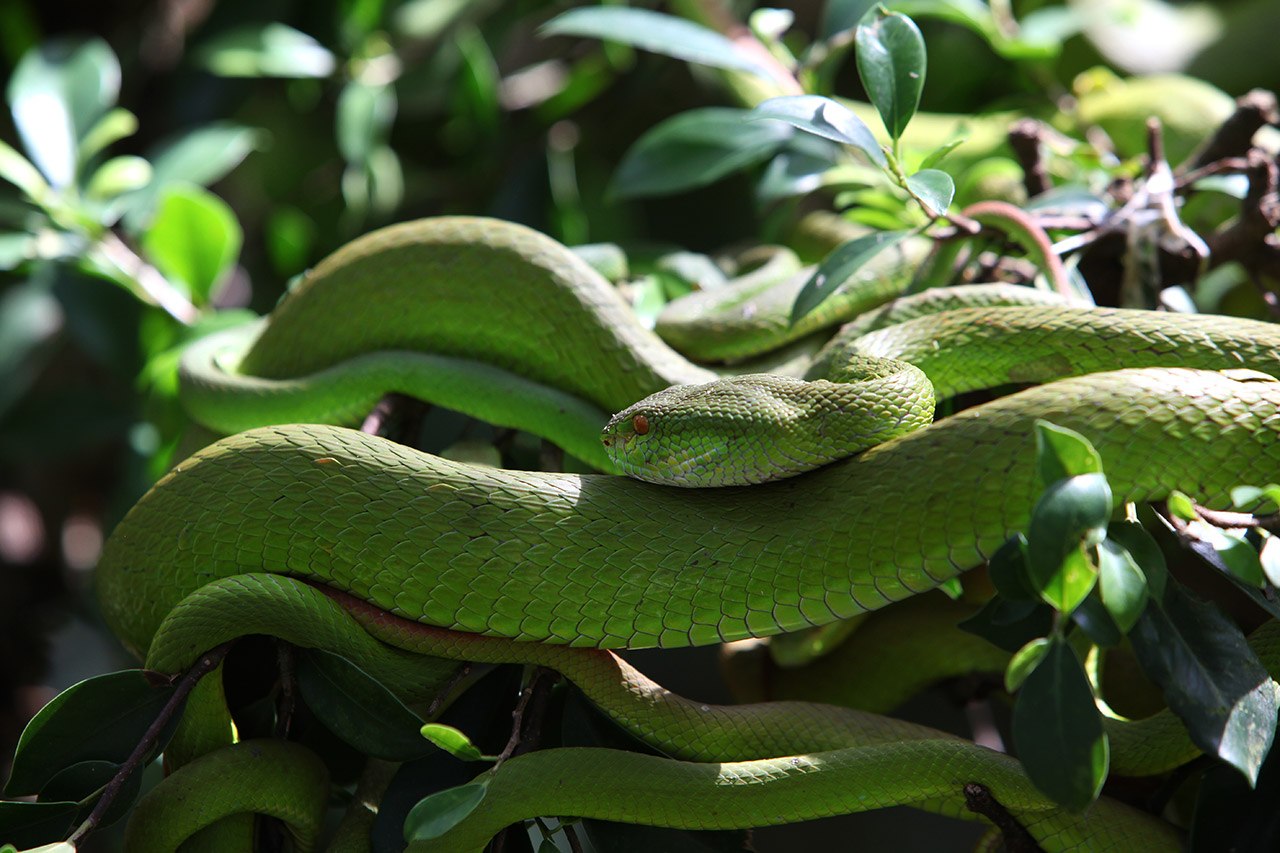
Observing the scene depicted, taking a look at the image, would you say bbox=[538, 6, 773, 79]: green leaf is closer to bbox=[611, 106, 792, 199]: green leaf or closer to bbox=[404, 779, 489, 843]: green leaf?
bbox=[611, 106, 792, 199]: green leaf

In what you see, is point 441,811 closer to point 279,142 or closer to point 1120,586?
point 1120,586

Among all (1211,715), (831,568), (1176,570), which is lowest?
(1176,570)

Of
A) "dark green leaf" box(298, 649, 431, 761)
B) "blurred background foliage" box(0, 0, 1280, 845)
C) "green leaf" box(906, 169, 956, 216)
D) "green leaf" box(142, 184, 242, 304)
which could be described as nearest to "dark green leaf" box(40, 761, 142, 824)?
"dark green leaf" box(298, 649, 431, 761)

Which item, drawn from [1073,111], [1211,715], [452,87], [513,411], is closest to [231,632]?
[513,411]

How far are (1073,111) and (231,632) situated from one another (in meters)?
2.11

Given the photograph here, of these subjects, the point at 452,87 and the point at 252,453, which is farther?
the point at 452,87

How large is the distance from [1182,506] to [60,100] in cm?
234

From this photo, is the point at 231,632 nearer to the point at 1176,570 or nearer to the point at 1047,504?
the point at 1047,504

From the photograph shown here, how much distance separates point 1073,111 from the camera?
2322 mm

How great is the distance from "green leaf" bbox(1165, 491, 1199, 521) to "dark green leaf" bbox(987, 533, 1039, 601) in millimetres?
180

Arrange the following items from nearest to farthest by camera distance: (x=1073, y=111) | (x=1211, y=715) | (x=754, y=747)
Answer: (x=1211, y=715)
(x=754, y=747)
(x=1073, y=111)

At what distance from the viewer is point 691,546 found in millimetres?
1157

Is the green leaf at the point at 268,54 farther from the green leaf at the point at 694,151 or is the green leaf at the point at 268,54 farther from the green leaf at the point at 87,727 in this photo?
the green leaf at the point at 87,727

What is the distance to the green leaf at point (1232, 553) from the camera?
0.96 m
